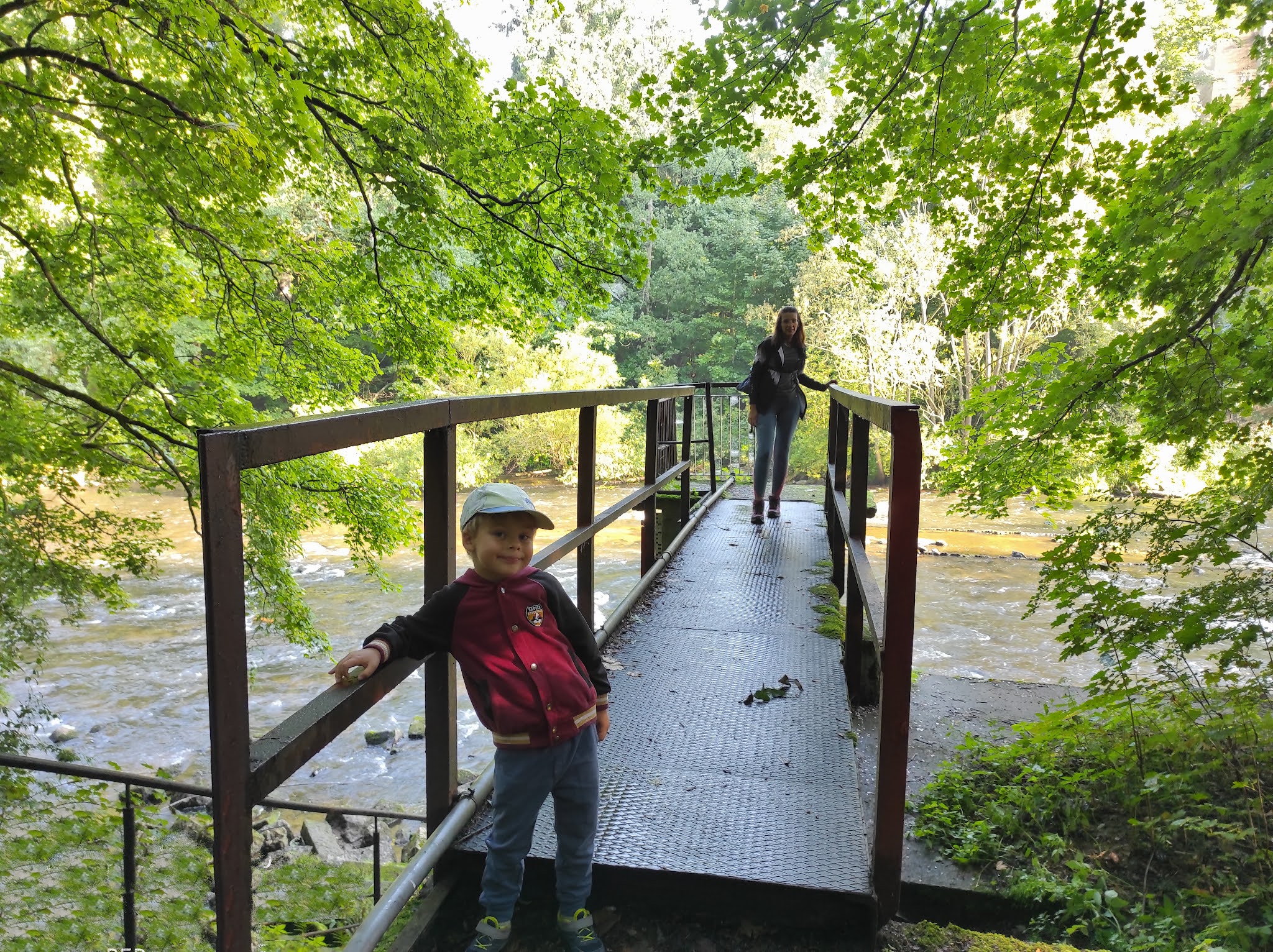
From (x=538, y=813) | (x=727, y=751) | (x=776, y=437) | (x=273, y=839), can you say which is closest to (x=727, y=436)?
(x=776, y=437)

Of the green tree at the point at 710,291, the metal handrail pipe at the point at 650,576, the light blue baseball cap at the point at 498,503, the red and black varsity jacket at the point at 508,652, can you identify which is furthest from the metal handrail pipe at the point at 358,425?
the green tree at the point at 710,291

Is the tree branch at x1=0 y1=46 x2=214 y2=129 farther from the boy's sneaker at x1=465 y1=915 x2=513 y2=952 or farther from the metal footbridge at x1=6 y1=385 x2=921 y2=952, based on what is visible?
the boy's sneaker at x1=465 y1=915 x2=513 y2=952

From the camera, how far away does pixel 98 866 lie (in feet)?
17.1

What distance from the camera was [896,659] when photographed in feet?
6.44

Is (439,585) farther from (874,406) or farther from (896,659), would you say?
(874,406)

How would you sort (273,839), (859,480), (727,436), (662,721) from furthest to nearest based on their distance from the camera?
(727,436) < (273,839) < (859,480) < (662,721)

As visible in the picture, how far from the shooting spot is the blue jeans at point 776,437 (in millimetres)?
6199

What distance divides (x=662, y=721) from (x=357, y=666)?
1.68 m

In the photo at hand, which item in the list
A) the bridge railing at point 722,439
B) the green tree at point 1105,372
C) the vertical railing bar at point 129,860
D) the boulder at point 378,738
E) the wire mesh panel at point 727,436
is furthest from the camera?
the wire mesh panel at point 727,436

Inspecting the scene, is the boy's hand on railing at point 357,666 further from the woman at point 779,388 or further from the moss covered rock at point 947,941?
the woman at point 779,388

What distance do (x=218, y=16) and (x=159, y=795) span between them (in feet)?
21.7

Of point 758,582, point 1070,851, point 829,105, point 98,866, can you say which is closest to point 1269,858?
point 1070,851

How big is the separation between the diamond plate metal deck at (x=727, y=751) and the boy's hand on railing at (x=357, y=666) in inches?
29.0

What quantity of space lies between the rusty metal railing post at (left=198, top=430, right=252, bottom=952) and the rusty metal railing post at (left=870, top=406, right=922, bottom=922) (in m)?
1.36
